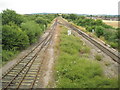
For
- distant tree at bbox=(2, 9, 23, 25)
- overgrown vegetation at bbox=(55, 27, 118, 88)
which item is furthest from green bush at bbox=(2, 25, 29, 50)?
overgrown vegetation at bbox=(55, 27, 118, 88)

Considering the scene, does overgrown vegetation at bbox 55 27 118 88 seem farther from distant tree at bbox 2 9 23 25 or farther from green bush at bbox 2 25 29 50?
distant tree at bbox 2 9 23 25

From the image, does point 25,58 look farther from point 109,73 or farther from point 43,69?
point 109,73

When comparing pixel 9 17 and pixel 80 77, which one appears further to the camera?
pixel 9 17

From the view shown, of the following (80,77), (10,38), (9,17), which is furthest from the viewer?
(9,17)

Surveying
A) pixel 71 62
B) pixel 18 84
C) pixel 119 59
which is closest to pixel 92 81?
pixel 71 62

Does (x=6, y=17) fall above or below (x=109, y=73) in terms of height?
above

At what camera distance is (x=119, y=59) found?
14008 mm

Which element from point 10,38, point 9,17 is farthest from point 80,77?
point 9,17

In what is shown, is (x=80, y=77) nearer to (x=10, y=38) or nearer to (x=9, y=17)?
(x=10, y=38)

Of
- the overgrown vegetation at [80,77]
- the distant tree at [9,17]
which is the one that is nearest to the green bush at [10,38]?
the distant tree at [9,17]

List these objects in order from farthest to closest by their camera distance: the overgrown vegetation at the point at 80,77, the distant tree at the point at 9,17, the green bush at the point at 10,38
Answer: the distant tree at the point at 9,17 < the green bush at the point at 10,38 < the overgrown vegetation at the point at 80,77

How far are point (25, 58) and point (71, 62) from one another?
16.2 feet

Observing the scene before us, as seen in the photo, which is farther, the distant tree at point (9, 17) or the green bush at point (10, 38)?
the distant tree at point (9, 17)

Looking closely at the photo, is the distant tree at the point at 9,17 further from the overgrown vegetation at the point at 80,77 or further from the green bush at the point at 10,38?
the overgrown vegetation at the point at 80,77
